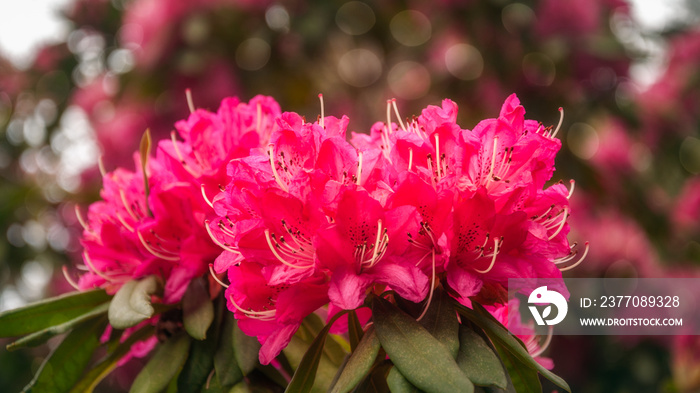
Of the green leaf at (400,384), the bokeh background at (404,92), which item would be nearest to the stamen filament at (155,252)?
the green leaf at (400,384)

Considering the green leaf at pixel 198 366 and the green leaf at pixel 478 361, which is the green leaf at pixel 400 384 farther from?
the green leaf at pixel 198 366

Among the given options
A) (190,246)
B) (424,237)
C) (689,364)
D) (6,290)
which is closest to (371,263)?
(424,237)

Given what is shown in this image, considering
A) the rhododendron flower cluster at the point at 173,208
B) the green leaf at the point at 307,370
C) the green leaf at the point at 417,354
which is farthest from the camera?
the rhododendron flower cluster at the point at 173,208

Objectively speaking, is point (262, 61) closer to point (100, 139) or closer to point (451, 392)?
point (100, 139)

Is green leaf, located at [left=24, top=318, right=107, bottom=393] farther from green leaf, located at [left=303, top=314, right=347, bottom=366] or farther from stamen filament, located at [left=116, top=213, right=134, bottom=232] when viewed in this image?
green leaf, located at [left=303, top=314, right=347, bottom=366]

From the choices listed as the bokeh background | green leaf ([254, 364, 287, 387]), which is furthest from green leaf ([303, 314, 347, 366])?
the bokeh background

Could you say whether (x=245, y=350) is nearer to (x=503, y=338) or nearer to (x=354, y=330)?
(x=354, y=330)
